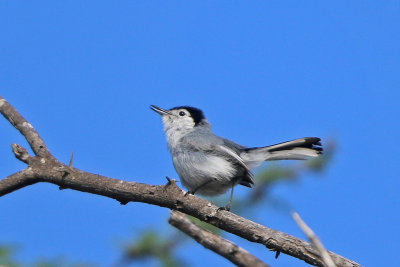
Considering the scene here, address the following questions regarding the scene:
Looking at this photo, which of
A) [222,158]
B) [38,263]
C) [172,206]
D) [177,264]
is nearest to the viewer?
[38,263]

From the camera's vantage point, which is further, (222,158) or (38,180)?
(222,158)

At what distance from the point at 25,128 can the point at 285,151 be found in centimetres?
225

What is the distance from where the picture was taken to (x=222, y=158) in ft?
18.9

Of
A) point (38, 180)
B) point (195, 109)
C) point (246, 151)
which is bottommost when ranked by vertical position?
point (38, 180)

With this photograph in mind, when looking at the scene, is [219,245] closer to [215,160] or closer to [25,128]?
[25,128]

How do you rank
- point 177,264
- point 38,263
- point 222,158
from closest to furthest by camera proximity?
point 38,263, point 177,264, point 222,158

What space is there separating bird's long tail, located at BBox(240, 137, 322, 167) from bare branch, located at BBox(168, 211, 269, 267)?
262cm

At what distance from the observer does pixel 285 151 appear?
17.9 ft

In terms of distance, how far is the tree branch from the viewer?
4.32m

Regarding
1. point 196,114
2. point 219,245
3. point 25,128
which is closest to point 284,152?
point 196,114

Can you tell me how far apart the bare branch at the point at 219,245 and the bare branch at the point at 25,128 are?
2.08 metres

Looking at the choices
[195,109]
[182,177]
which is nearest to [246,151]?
[182,177]

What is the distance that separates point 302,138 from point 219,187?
109cm

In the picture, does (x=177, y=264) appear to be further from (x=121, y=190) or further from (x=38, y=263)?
(x=38, y=263)
